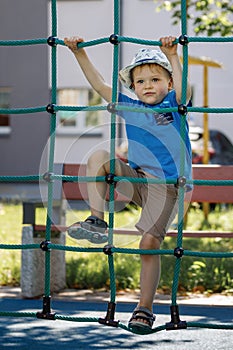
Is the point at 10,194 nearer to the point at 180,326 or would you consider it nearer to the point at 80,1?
the point at 80,1

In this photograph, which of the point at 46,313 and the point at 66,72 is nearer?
the point at 46,313

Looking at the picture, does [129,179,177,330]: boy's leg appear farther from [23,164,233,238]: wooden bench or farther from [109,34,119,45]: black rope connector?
[23,164,233,238]: wooden bench

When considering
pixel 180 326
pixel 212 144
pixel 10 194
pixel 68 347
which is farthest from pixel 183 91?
pixel 10 194

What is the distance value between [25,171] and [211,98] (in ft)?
14.2

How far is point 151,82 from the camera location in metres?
4.29

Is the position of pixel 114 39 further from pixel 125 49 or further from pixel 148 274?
pixel 125 49

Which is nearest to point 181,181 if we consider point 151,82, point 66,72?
point 151,82

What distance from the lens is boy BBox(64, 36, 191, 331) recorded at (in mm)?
4176

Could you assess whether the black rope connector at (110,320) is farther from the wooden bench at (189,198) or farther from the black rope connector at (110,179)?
the wooden bench at (189,198)

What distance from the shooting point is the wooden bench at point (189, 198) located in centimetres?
634

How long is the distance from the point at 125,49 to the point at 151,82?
1409cm

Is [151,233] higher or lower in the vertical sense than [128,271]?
higher

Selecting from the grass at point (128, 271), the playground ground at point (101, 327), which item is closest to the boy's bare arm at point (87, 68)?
the playground ground at point (101, 327)

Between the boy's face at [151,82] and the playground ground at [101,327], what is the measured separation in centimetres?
144
